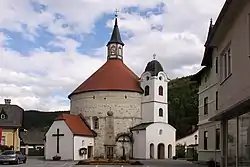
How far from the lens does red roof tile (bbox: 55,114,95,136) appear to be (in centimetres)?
6944

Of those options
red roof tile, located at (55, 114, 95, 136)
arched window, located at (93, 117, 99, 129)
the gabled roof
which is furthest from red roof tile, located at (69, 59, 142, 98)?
the gabled roof

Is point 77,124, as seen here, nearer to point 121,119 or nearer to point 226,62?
point 121,119

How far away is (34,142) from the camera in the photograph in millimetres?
96812

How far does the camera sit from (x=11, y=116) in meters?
78.4

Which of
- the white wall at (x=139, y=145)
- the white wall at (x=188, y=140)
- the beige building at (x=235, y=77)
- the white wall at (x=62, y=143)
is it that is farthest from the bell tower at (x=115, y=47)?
the beige building at (x=235, y=77)

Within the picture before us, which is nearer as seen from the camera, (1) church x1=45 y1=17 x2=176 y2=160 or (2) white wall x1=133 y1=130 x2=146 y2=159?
(2) white wall x1=133 y1=130 x2=146 y2=159

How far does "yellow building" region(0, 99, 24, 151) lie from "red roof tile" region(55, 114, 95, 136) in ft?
31.0

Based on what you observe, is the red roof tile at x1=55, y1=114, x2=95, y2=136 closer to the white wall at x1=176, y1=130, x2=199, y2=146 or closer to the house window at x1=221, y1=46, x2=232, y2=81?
the white wall at x1=176, y1=130, x2=199, y2=146

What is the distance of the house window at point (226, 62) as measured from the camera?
18550 mm

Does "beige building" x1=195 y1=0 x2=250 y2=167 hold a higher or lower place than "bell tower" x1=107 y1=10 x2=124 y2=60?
lower

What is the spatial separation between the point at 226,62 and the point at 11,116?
63282mm

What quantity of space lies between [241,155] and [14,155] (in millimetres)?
35809

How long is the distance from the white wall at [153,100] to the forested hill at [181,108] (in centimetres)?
1400

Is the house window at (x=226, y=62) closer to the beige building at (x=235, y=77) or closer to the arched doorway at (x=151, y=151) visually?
the beige building at (x=235, y=77)
